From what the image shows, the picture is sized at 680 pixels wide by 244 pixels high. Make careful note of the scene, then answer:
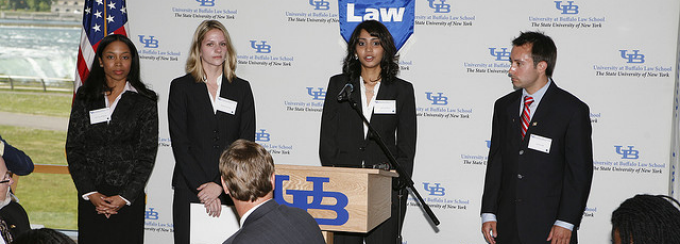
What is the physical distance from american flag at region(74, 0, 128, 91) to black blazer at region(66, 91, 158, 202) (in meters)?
1.43

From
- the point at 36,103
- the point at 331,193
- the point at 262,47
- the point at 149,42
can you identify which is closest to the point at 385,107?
the point at 331,193

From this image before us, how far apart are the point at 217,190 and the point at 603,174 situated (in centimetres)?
311

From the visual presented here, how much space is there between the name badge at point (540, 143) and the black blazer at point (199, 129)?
1851 mm

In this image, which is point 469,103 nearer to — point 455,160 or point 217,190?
point 455,160

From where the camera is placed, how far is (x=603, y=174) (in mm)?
5102

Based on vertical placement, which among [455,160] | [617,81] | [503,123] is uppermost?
[617,81]

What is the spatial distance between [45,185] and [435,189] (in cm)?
1053

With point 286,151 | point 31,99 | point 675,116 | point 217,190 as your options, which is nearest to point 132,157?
point 217,190

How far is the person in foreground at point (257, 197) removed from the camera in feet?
7.66

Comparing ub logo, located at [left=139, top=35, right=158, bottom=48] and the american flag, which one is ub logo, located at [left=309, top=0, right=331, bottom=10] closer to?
ub logo, located at [left=139, top=35, right=158, bottom=48]

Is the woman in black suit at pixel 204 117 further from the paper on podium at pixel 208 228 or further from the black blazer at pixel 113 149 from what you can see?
the paper on podium at pixel 208 228

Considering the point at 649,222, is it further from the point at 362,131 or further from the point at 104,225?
the point at 104,225

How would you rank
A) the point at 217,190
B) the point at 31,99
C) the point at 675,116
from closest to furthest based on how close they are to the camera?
the point at 217,190 → the point at 675,116 → the point at 31,99

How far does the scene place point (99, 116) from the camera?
Result: 14.1 feet
